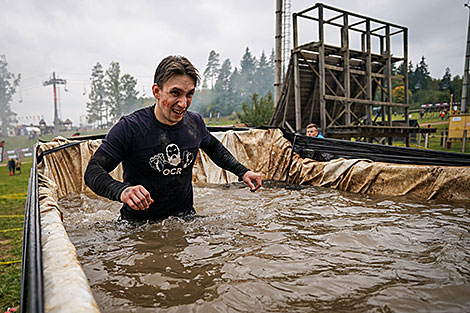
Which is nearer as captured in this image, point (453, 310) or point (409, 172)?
point (453, 310)

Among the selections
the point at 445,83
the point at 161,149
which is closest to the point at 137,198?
the point at 161,149

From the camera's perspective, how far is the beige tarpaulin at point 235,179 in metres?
0.94

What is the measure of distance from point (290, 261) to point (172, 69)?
1.64 metres

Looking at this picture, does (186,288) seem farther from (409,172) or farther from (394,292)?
(409,172)

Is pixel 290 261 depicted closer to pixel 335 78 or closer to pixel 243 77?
pixel 335 78

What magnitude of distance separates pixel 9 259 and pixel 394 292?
13.3 feet

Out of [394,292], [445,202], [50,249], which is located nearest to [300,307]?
[394,292]

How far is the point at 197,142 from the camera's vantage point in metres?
2.80

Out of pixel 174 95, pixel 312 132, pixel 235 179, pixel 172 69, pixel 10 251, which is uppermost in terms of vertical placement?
pixel 172 69


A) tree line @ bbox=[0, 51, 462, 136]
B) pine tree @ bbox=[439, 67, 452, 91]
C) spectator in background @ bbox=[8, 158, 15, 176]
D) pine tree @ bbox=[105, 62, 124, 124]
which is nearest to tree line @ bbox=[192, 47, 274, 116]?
tree line @ bbox=[0, 51, 462, 136]

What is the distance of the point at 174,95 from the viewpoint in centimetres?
239

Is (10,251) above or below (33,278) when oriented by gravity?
below

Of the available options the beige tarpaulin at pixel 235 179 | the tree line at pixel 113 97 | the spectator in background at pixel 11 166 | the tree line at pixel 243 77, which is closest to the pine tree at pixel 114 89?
the tree line at pixel 113 97

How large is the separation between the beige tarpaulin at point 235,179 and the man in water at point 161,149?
52cm
